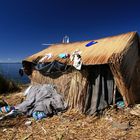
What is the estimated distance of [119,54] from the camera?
678 centimetres

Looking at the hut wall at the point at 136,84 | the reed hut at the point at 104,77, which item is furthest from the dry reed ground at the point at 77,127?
the hut wall at the point at 136,84

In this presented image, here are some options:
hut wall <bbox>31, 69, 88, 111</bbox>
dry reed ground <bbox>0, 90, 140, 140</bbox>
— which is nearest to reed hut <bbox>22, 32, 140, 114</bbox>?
hut wall <bbox>31, 69, 88, 111</bbox>

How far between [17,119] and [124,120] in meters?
3.41

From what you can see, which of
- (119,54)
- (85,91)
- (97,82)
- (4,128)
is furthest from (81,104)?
(4,128)

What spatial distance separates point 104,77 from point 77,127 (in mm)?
1975

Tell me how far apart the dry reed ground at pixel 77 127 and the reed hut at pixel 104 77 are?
0.44 m

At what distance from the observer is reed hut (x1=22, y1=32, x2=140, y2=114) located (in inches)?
273

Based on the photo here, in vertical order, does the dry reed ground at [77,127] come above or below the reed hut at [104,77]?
below

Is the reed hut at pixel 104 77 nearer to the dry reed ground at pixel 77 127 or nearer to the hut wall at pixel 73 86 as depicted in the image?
the hut wall at pixel 73 86

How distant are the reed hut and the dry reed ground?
17.4 inches

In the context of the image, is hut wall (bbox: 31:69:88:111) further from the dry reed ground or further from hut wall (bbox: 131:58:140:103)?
hut wall (bbox: 131:58:140:103)

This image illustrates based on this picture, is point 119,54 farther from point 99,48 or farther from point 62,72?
point 62,72

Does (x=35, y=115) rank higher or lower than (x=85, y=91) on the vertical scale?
lower

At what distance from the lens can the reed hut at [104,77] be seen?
6.94 metres
